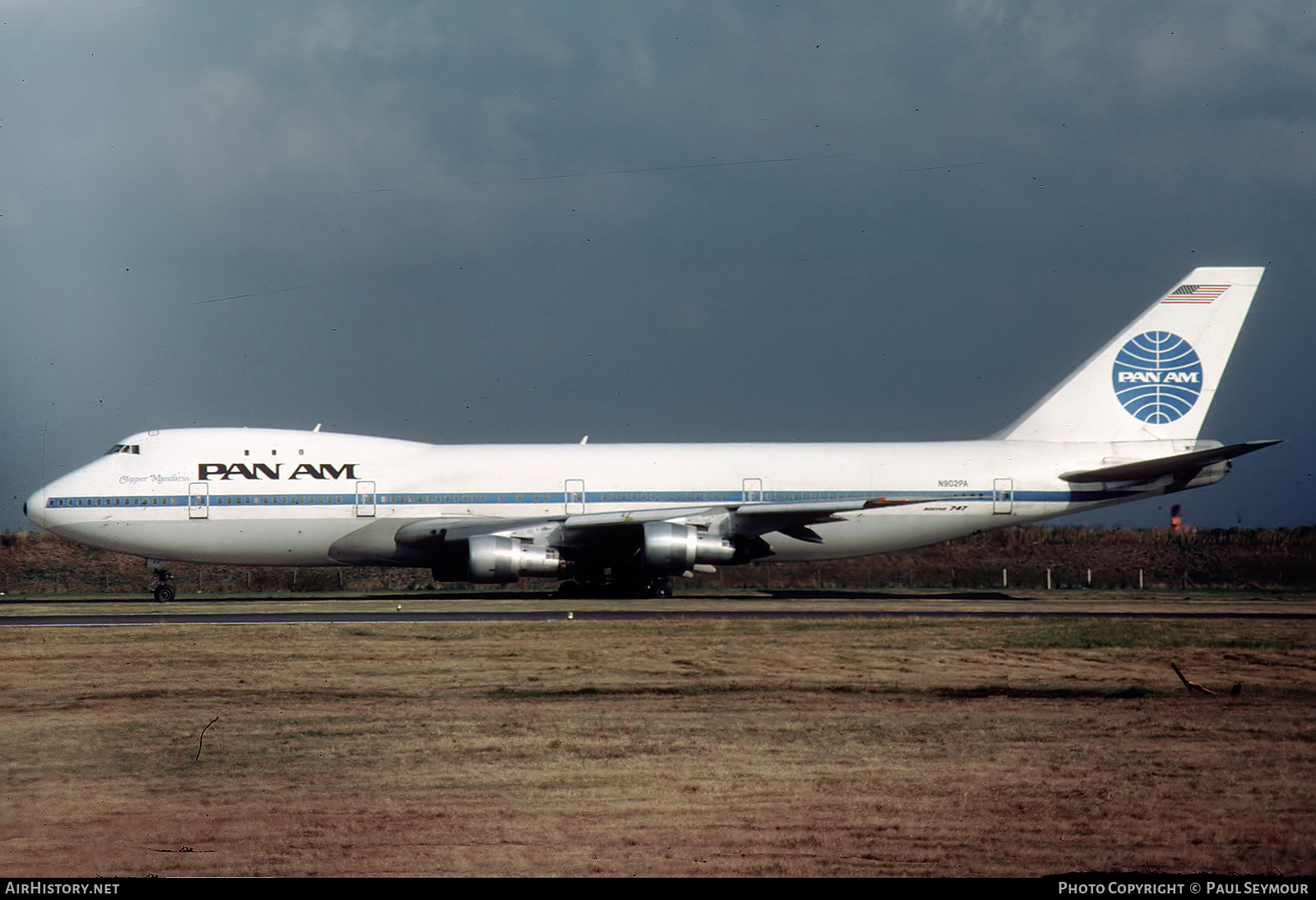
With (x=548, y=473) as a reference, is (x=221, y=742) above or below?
below

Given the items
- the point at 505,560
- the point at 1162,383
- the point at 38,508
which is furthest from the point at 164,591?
the point at 1162,383

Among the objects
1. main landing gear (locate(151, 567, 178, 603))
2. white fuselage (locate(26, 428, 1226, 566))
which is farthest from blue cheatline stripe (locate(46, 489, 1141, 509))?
main landing gear (locate(151, 567, 178, 603))

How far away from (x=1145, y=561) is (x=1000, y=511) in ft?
46.6

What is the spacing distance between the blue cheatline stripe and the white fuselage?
0.03 m

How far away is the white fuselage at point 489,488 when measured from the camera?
31.8 meters

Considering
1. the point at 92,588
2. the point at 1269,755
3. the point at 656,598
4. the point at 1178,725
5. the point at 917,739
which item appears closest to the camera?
the point at 1269,755

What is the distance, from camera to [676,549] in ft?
98.2

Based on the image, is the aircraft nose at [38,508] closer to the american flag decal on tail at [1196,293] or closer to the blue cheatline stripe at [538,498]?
the blue cheatline stripe at [538,498]

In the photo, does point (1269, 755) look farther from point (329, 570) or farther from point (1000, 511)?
point (329, 570)

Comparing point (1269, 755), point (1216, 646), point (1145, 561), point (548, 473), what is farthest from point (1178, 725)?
point (1145, 561)

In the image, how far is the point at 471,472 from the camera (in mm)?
32688

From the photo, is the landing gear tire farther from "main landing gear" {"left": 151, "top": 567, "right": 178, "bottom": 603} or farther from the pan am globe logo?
the pan am globe logo

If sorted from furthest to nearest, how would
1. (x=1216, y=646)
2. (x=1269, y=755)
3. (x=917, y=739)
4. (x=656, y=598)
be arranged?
(x=656, y=598)
(x=1216, y=646)
(x=917, y=739)
(x=1269, y=755)

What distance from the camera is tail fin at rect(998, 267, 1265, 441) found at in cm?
3462
